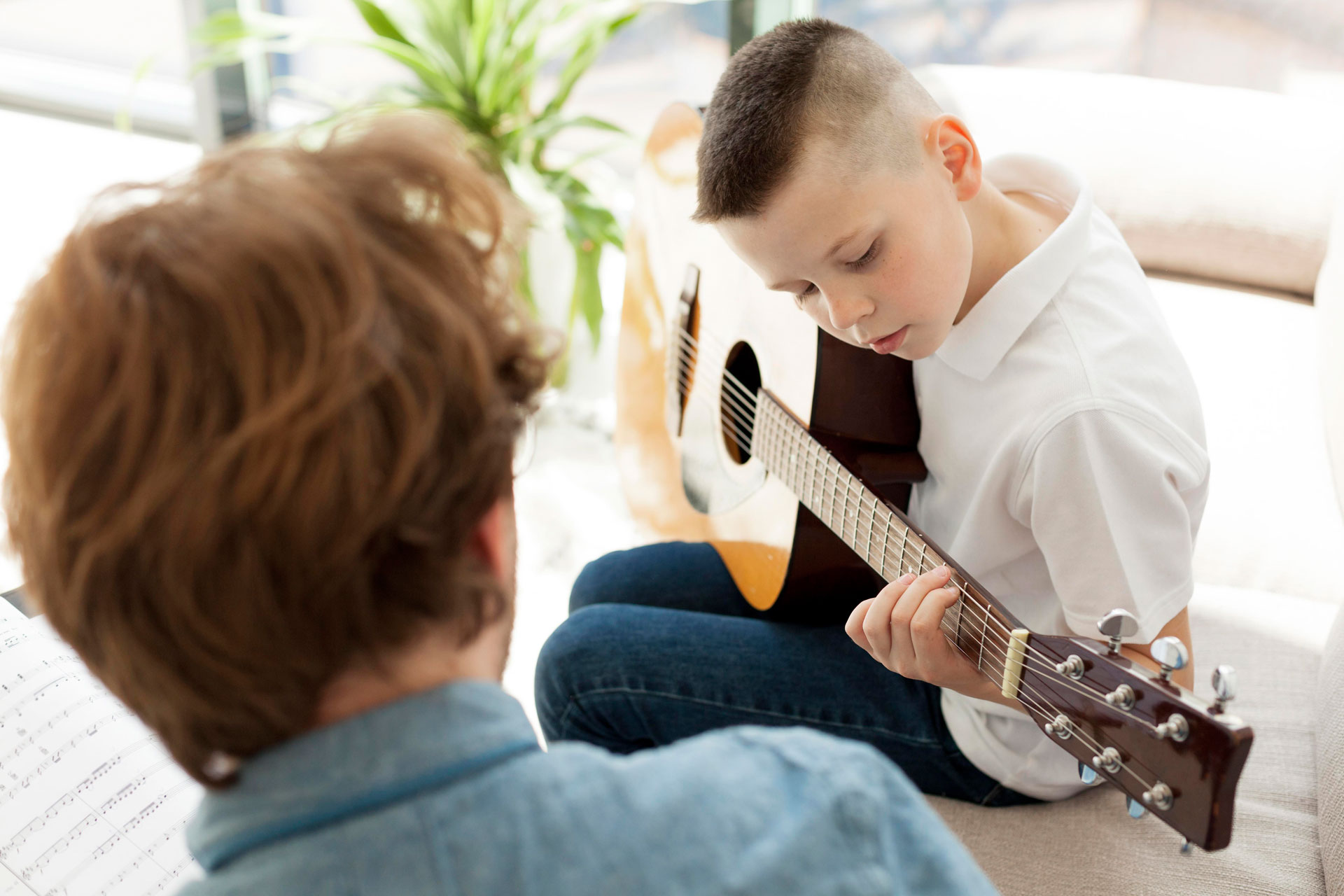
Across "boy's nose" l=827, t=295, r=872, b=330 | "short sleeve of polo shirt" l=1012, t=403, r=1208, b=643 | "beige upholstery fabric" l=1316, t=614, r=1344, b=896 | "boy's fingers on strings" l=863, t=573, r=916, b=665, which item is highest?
"boy's nose" l=827, t=295, r=872, b=330

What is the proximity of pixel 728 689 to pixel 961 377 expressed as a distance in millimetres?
407

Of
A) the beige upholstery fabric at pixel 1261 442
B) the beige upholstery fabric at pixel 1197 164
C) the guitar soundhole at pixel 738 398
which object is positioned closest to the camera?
the guitar soundhole at pixel 738 398

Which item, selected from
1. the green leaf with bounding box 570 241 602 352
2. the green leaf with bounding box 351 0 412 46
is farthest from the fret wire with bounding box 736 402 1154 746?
the green leaf with bounding box 351 0 412 46

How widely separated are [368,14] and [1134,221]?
153cm

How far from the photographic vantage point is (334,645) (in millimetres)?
Result: 495

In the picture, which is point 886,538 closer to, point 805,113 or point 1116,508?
point 1116,508

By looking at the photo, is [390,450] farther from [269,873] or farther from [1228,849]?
[1228,849]

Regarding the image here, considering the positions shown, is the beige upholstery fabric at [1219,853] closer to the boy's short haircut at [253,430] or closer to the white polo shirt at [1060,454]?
the white polo shirt at [1060,454]

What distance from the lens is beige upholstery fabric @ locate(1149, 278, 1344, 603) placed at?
1.43m

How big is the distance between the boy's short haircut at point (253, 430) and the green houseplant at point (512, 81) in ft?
5.34

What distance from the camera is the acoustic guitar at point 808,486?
67 cm

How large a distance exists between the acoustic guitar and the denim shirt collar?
409 mm

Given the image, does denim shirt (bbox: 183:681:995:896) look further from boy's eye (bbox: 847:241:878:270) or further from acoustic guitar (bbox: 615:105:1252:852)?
boy's eye (bbox: 847:241:878:270)

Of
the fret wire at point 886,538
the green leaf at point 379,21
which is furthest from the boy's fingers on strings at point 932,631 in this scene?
the green leaf at point 379,21
